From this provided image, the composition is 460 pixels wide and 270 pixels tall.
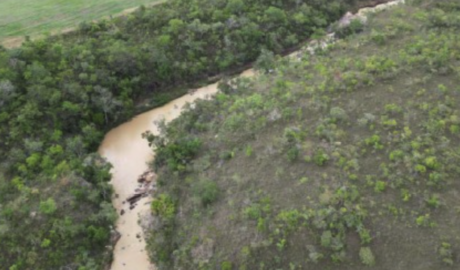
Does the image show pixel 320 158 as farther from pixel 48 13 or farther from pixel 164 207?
pixel 48 13

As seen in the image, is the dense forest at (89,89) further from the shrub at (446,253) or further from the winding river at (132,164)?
the shrub at (446,253)

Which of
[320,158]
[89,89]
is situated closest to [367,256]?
[320,158]

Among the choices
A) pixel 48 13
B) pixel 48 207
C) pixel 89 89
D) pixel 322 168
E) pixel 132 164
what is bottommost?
pixel 132 164

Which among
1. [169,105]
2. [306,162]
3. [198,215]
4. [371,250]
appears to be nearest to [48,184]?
[198,215]

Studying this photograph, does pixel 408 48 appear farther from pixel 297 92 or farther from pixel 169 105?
pixel 169 105

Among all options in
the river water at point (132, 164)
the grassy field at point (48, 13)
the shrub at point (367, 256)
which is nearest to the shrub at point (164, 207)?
the river water at point (132, 164)

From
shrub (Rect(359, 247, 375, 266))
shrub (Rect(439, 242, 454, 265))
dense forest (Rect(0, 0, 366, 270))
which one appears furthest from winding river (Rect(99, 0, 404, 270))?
shrub (Rect(439, 242, 454, 265))

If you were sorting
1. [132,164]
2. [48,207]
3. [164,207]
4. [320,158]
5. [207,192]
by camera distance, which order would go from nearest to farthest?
1. [48,207]
2. [207,192]
3. [320,158]
4. [164,207]
5. [132,164]
